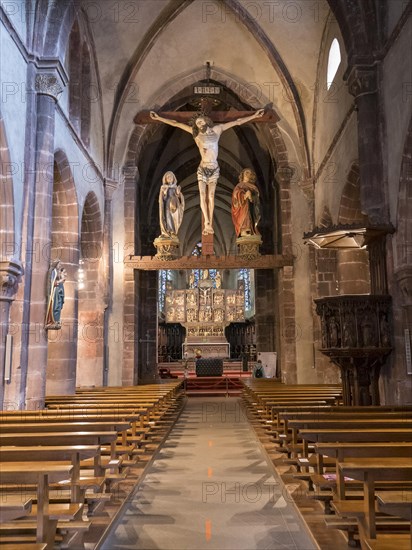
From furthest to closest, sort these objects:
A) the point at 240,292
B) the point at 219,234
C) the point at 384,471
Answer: the point at 219,234 → the point at 240,292 → the point at 384,471

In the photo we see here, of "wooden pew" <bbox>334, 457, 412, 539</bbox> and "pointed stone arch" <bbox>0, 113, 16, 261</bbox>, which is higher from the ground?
"pointed stone arch" <bbox>0, 113, 16, 261</bbox>

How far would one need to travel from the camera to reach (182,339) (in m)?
33.6

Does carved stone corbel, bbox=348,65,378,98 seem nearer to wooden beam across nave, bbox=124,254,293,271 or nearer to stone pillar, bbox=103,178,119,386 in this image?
wooden beam across nave, bbox=124,254,293,271

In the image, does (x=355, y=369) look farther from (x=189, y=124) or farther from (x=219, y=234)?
(x=219, y=234)

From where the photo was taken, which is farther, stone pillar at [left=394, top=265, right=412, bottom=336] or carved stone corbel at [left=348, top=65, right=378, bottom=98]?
carved stone corbel at [left=348, top=65, right=378, bottom=98]

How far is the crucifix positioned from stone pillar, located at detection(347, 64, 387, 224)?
5709mm

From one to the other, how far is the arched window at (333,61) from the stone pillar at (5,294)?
923cm

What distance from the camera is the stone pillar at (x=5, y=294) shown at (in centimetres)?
853

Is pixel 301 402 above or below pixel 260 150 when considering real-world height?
below

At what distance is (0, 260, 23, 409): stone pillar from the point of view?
28.0ft

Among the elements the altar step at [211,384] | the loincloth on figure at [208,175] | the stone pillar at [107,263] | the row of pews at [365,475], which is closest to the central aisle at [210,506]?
the row of pews at [365,475]

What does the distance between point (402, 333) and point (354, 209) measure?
5.07 metres

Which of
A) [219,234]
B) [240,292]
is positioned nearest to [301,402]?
[240,292]

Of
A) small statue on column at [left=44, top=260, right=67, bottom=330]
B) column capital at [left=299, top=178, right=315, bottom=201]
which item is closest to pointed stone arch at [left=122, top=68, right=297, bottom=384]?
column capital at [left=299, top=178, right=315, bottom=201]
